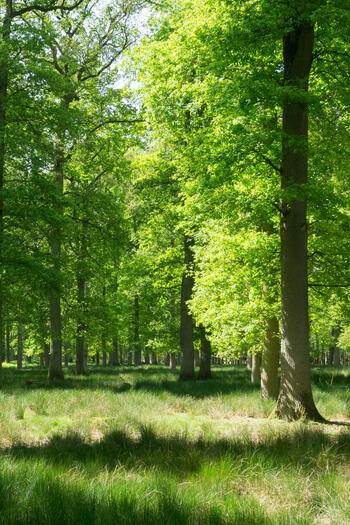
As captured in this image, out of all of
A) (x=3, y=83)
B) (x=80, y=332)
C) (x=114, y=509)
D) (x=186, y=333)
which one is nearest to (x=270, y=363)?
(x=186, y=333)

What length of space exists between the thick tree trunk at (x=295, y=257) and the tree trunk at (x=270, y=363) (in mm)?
2689

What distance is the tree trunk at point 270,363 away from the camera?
10.9 metres

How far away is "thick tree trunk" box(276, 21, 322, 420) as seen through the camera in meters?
7.83

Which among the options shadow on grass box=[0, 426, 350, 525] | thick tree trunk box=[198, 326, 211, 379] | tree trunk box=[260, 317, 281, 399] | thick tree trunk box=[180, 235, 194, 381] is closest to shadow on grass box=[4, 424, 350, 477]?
shadow on grass box=[0, 426, 350, 525]

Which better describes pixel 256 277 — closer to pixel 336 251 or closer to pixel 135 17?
pixel 336 251

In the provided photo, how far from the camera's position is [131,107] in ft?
61.1

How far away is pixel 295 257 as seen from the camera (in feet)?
26.3

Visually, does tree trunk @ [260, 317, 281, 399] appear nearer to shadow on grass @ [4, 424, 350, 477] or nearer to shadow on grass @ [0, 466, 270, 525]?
shadow on grass @ [4, 424, 350, 477]

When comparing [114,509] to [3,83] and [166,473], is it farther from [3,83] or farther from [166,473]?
[3,83]

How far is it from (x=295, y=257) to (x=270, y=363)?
13.6 feet

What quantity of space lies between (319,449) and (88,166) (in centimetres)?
1584

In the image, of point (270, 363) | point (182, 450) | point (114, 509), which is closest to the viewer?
point (114, 509)

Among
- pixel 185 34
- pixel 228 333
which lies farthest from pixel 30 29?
pixel 228 333

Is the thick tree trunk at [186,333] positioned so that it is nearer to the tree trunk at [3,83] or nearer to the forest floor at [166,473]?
the tree trunk at [3,83]
